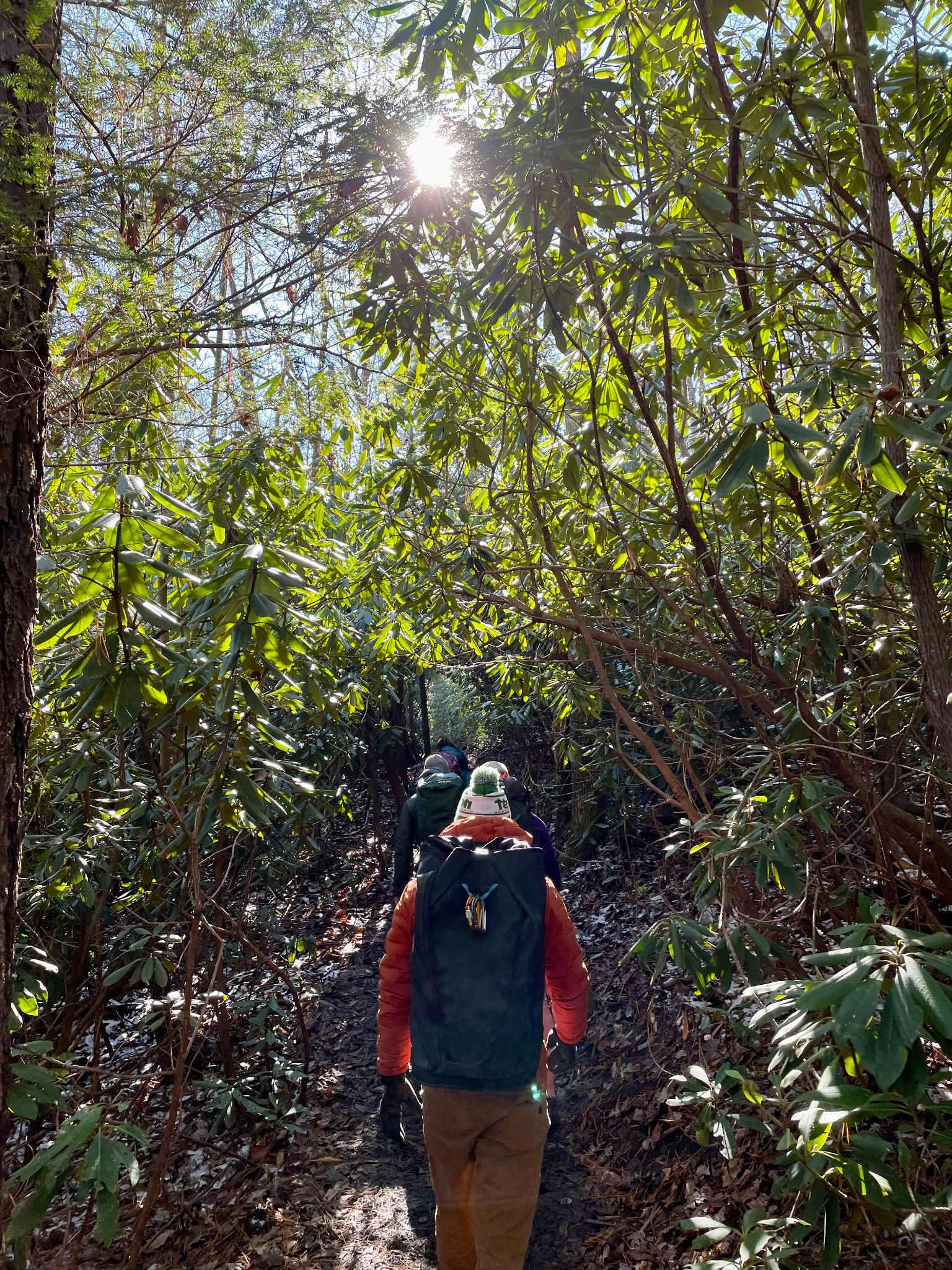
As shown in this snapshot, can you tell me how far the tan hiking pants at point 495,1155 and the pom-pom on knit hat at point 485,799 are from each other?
37.9 inches

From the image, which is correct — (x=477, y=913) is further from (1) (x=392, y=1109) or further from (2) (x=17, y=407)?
(2) (x=17, y=407)

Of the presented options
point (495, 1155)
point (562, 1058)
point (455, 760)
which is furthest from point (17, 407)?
point (455, 760)

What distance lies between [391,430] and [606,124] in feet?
6.71

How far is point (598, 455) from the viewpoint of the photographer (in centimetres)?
318

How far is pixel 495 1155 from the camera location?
2766 mm

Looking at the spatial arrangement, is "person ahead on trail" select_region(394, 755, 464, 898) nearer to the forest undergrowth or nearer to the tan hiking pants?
the forest undergrowth

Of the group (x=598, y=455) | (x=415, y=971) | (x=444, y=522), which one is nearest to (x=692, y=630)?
(x=598, y=455)

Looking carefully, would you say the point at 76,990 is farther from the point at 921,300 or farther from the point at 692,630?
the point at 921,300

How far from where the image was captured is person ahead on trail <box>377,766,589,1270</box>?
8.91 ft

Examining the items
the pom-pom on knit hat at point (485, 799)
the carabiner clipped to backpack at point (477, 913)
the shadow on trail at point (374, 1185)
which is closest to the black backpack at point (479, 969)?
the carabiner clipped to backpack at point (477, 913)

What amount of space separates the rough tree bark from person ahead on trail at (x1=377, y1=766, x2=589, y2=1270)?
4.49ft

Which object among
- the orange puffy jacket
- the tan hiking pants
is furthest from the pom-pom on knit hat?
the tan hiking pants

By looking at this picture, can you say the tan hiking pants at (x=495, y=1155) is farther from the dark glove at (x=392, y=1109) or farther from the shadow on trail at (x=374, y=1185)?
the shadow on trail at (x=374, y=1185)

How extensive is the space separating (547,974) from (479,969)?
1.39ft
